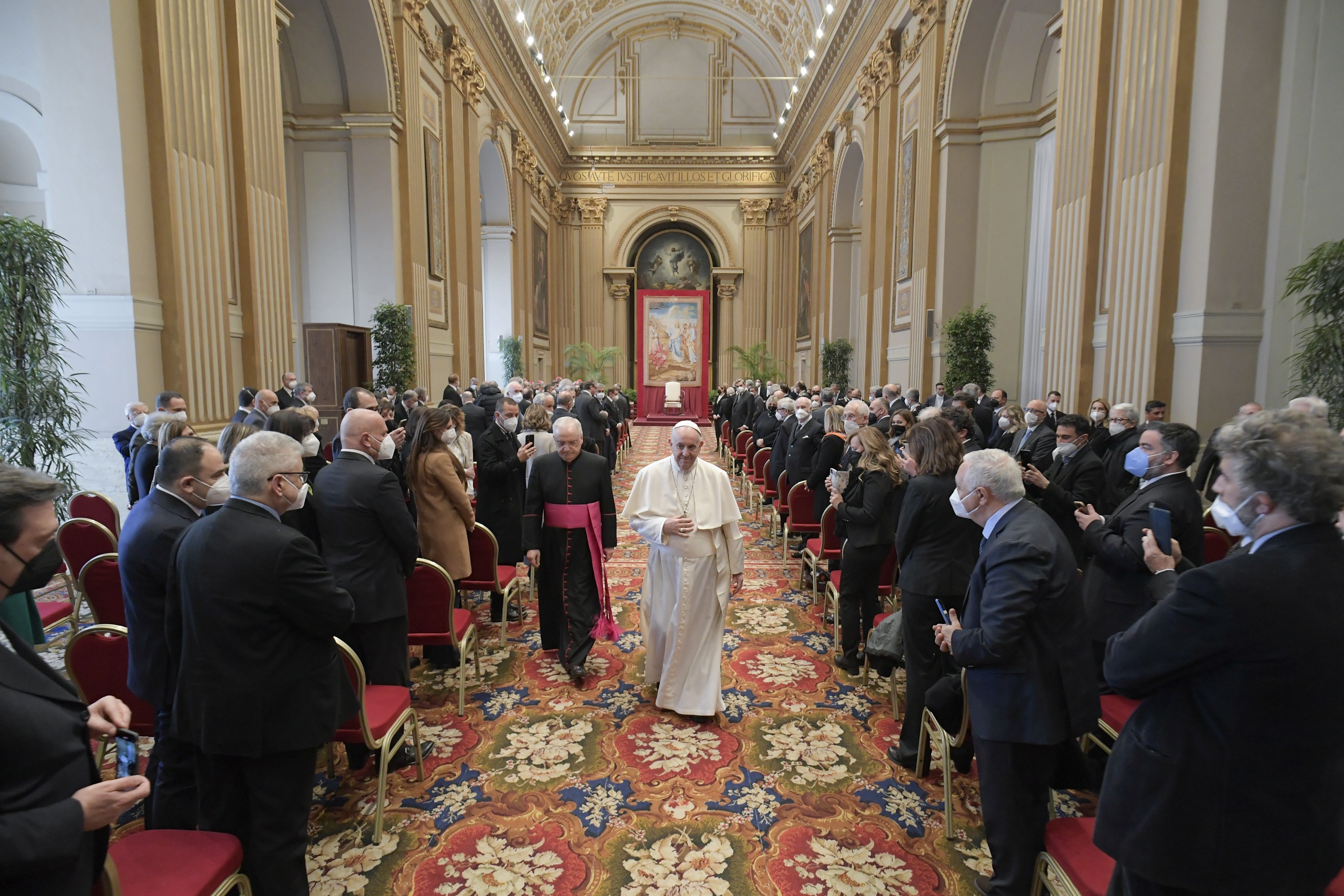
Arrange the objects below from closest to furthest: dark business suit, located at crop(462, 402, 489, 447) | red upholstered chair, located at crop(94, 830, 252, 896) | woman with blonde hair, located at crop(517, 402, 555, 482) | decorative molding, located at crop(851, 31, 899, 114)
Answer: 1. red upholstered chair, located at crop(94, 830, 252, 896)
2. woman with blonde hair, located at crop(517, 402, 555, 482)
3. dark business suit, located at crop(462, 402, 489, 447)
4. decorative molding, located at crop(851, 31, 899, 114)

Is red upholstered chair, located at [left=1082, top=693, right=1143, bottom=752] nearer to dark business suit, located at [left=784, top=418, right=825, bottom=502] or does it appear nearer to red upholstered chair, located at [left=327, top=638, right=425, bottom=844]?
red upholstered chair, located at [left=327, top=638, right=425, bottom=844]

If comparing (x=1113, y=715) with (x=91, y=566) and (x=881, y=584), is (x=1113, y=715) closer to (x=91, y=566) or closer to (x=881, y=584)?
(x=881, y=584)

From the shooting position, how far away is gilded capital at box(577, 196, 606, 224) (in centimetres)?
2528

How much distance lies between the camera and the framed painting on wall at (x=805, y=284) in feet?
71.4

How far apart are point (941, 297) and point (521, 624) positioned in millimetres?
8628

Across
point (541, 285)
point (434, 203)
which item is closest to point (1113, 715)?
point (434, 203)

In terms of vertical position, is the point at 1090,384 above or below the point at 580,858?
above

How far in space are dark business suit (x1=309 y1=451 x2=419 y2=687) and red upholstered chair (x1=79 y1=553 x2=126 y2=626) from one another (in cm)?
113

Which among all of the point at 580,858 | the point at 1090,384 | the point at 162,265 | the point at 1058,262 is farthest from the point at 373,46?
the point at 580,858

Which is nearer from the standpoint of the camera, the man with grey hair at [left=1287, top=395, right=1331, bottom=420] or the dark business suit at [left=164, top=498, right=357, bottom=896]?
the dark business suit at [left=164, top=498, right=357, bottom=896]

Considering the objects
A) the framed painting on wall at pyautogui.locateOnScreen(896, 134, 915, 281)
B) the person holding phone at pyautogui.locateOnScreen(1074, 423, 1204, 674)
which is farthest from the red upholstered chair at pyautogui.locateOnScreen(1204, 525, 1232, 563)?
the framed painting on wall at pyautogui.locateOnScreen(896, 134, 915, 281)

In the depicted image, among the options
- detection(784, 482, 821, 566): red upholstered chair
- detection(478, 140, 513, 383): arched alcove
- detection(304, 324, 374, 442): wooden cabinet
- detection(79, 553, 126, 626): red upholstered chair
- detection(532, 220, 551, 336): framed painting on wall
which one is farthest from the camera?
detection(532, 220, 551, 336): framed painting on wall

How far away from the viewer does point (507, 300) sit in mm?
18578

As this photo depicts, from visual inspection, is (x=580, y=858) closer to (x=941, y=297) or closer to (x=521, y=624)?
(x=521, y=624)
